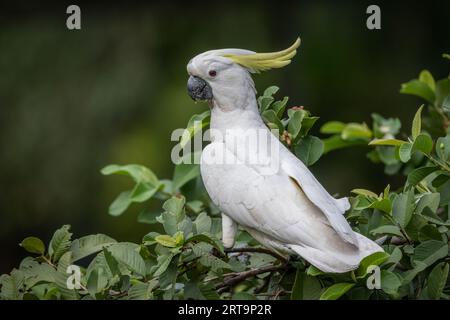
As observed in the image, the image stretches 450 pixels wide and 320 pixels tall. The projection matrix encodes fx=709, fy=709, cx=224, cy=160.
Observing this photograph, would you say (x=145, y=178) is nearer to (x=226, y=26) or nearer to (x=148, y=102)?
(x=148, y=102)

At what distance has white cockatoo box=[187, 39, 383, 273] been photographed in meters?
1.71

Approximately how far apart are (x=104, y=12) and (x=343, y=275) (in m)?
3.83

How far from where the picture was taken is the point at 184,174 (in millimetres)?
2432

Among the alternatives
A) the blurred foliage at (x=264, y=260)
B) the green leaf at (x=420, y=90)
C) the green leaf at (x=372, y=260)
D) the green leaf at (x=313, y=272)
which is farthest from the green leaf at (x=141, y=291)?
the green leaf at (x=420, y=90)

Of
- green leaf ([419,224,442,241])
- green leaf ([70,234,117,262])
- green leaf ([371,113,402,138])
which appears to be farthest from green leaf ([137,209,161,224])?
green leaf ([419,224,442,241])

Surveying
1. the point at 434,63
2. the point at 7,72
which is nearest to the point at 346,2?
the point at 434,63

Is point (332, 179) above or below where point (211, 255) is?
below

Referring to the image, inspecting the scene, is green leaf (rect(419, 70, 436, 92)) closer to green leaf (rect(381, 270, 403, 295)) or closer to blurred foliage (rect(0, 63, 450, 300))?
blurred foliage (rect(0, 63, 450, 300))

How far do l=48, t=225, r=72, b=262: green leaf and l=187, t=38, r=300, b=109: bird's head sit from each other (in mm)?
517

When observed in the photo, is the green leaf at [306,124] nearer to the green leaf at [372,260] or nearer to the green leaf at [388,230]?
the green leaf at [388,230]

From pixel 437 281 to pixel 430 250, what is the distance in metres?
0.08

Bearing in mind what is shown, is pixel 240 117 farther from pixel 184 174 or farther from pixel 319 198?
pixel 184 174
